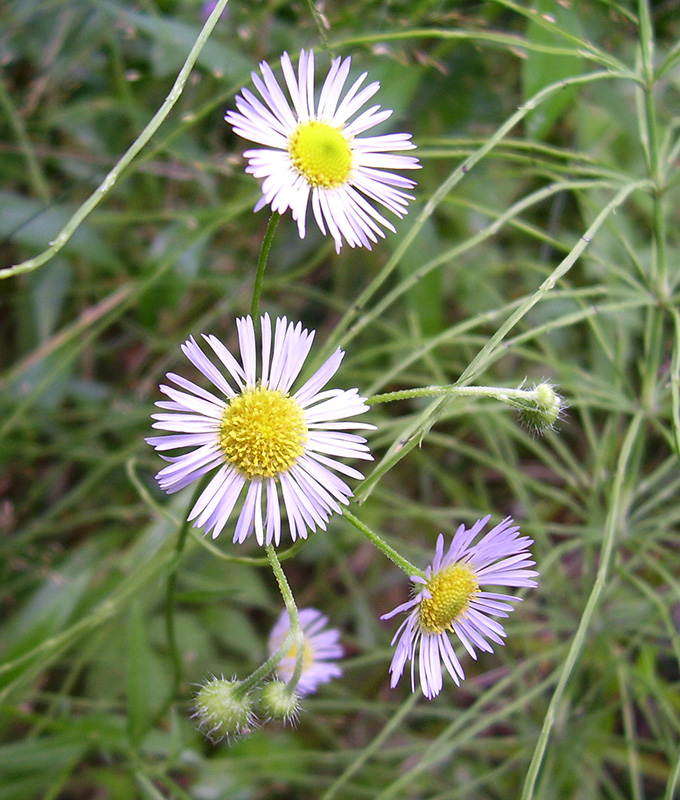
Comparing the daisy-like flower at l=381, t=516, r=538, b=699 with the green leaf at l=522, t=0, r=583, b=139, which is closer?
the daisy-like flower at l=381, t=516, r=538, b=699

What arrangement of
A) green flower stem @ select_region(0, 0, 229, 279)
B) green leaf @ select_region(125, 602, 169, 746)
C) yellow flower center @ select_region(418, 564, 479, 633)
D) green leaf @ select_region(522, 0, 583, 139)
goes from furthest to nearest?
green leaf @ select_region(522, 0, 583, 139)
green leaf @ select_region(125, 602, 169, 746)
yellow flower center @ select_region(418, 564, 479, 633)
green flower stem @ select_region(0, 0, 229, 279)

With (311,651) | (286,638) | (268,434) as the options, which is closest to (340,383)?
(311,651)

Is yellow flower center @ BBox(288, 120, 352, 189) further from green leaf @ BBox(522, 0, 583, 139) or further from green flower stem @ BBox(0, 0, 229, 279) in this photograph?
green leaf @ BBox(522, 0, 583, 139)

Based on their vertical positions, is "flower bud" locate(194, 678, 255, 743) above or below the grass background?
below

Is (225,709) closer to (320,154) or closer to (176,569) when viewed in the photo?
(176,569)

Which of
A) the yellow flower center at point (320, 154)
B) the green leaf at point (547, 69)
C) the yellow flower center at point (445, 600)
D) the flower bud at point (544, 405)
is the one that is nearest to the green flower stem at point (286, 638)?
the yellow flower center at point (445, 600)

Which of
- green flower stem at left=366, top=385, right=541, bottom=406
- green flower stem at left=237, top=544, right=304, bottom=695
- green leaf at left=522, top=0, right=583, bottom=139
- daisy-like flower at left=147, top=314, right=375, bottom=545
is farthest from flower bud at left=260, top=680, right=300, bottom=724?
green leaf at left=522, top=0, right=583, bottom=139

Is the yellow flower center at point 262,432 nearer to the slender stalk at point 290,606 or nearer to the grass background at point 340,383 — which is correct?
the slender stalk at point 290,606

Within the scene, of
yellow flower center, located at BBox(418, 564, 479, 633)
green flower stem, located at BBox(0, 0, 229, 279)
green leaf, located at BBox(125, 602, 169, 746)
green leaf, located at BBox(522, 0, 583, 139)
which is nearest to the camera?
green flower stem, located at BBox(0, 0, 229, 279)
